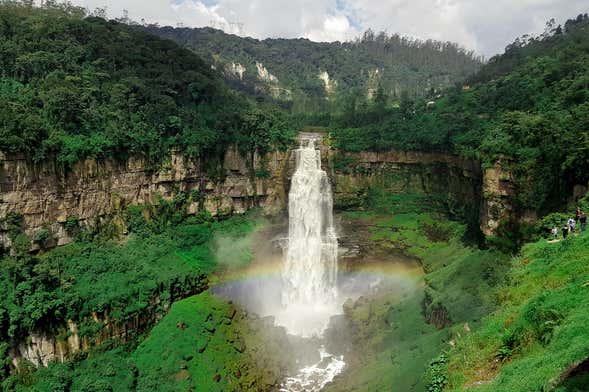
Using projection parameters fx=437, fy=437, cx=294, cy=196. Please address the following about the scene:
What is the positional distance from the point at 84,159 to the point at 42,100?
4.21 m

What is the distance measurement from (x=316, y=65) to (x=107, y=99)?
76.3 m

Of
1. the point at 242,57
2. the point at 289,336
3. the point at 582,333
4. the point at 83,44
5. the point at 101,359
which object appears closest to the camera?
the point at 582,333

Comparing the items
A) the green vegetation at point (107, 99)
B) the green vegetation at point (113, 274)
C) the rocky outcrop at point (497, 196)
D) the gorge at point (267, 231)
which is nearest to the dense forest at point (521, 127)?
the gorge at point (267, 231)

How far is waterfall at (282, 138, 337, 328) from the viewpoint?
2986 cm

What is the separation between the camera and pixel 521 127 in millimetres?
22594

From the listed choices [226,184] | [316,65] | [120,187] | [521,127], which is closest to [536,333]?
[521,127]

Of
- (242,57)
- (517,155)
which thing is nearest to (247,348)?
(517,155)

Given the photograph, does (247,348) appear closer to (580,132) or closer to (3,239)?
(3,239)

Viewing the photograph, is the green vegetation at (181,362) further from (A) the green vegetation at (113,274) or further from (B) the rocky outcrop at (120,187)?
(B) the rocky outcrop at (120,187)

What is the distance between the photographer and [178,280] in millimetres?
25859

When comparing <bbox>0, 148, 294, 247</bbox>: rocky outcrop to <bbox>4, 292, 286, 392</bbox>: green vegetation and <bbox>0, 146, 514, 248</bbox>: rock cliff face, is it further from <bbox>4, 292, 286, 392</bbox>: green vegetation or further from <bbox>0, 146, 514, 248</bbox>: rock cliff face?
<bbox>4, 292, 286, 392</bbox>: green vegetation

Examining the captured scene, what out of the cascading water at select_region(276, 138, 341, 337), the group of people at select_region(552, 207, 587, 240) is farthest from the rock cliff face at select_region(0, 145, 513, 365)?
the group of people at select_region(552, 207, 587, 240)

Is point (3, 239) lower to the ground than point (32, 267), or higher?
higher

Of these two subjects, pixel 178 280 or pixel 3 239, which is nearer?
pixel 3 239
